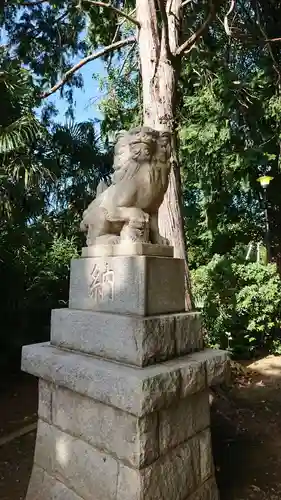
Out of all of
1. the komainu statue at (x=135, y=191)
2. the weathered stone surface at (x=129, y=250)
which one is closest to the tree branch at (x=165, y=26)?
the komainu statue at (x=135, y=191)

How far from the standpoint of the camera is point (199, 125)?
554 centimetres

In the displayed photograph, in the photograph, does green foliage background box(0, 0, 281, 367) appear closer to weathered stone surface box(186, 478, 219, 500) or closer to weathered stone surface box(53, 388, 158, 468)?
weathered stone surface box(53, 388, 158, 468)

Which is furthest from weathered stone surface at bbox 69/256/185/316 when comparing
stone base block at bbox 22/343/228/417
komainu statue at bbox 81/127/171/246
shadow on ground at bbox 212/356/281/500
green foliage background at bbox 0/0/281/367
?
green foliage background at bbox 0/0/281/367

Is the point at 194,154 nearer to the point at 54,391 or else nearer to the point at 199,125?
the point at 199,125

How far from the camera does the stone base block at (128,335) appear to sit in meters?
1.78

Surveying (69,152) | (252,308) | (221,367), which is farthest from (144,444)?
(69,152)

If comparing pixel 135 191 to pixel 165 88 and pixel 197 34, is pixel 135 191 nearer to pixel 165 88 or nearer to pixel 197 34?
pixel 165 88

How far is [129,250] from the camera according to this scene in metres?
1.93

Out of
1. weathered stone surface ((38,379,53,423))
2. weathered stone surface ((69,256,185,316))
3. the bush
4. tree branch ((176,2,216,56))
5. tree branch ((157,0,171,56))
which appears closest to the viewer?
weathered stone surface ((69,256,185,316))

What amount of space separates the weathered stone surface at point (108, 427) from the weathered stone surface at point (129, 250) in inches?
30.1

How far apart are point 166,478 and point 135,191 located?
1423 millimetres

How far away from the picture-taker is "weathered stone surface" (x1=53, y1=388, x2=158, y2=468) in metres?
1.69

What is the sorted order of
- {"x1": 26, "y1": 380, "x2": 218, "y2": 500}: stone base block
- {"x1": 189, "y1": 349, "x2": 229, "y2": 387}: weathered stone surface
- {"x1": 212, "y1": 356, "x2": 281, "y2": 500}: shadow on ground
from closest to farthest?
{"x1": 26, "y1": 380, "x2": 218, "y2": 500}: stone base block, {"x1": 189, "y1": 349, "x2": 229, "y2": 387}: weathered stone surface, {"x1": 212, "y1": 356, "x2": 281, "y2": 500}: shadow on ground

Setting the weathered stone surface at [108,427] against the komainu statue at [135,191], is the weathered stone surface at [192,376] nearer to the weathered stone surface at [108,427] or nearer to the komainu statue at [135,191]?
the weathered stone surface at [108,427]
